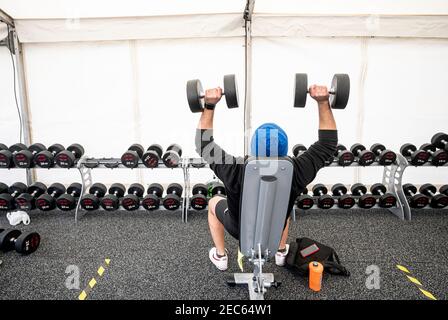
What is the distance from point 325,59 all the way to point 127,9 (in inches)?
80.2

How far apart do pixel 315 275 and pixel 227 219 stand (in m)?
0.66

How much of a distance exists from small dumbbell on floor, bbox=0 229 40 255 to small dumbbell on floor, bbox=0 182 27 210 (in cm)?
70

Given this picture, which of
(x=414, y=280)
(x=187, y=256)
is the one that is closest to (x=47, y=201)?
(x=187, y=256)

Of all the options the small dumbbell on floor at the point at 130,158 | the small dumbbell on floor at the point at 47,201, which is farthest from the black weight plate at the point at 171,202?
the small dumbbell on floor at the point at 47,201

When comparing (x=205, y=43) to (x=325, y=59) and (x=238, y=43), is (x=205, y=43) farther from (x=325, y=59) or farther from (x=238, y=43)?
(x=325, y=59)

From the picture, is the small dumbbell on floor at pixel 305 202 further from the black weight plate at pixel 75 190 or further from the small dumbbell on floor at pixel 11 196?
the small dumbbell on floor at pixel 11 196

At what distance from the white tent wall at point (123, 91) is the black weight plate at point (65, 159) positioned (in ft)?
2.29

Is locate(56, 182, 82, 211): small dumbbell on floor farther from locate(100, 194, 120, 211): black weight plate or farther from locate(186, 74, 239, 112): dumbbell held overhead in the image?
locate(186, 74, 239, 112): dumbbell held overhead

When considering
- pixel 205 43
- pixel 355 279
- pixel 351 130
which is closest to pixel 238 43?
pixel 205 43

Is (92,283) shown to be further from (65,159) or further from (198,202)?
(65,159)

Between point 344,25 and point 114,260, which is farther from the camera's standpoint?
point 344,25

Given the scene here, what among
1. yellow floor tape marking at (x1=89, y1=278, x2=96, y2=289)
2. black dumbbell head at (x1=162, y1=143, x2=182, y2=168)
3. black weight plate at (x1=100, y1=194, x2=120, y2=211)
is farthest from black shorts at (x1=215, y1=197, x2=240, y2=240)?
black weight plate at (x1=100, y1=194, x2=120, y2=211)

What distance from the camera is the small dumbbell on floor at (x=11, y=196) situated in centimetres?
301

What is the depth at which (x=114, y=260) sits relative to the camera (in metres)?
2.33
